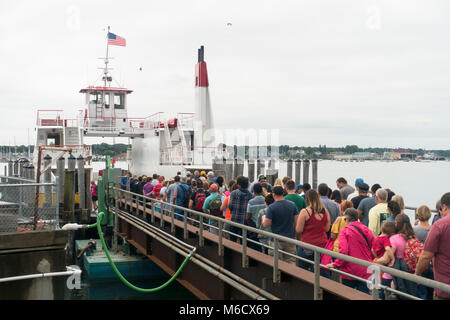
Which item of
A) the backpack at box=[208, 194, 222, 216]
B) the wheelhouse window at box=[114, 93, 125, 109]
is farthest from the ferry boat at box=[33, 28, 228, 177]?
→ the backpack at box=[208, 194, 222, 216]

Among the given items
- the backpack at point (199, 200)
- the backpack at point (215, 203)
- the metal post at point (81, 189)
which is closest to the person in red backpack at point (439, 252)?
the backpack at point (215, 203)

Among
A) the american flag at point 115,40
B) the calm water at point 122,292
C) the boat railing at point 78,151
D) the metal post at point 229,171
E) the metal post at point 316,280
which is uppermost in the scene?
A: the american flag at point 115,40

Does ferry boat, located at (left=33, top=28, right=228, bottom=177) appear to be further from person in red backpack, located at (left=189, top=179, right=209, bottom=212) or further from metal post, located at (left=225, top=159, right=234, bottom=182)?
person in red backpack, located at (left=189, top=179, right=209, bottom=212)

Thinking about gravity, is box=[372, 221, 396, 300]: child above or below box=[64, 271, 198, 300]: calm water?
above

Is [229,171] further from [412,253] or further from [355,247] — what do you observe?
[412,253]

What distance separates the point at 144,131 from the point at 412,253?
27332 mm

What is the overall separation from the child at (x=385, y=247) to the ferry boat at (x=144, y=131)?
17.5 metres

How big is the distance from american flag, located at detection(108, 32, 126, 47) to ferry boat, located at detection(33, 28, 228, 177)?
138 cm

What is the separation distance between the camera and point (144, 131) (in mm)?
31656

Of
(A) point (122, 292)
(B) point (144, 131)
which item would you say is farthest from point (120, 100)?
(A) point (122, 292)

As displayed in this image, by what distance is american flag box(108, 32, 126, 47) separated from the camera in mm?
35969

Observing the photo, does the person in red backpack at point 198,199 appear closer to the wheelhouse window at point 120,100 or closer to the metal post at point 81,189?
the metal post at point 81,189

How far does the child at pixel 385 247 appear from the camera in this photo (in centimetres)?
554
